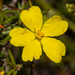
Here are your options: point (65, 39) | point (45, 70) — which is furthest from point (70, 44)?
point (45, 70)

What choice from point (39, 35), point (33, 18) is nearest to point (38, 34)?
point (39, 35)

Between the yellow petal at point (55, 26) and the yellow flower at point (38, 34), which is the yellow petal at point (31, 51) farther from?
the yellow petal at point (55, 26)

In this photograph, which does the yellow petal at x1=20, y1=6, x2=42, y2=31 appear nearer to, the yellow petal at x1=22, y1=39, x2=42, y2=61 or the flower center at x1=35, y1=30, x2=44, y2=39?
the flower center at x1=35, y1=30, x2=44, y2=39

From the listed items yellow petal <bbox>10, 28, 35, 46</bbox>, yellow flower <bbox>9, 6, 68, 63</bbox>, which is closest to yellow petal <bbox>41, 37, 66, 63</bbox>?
yellow flower <bbox>9, 6, 68, 63</bbox>

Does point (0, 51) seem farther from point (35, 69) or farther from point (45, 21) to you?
point (35, 69)

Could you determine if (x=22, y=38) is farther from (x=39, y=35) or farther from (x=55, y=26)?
(x=55, y=26)

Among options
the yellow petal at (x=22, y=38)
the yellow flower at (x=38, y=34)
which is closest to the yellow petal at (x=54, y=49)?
the yellow flower at (x=38, y=34)
